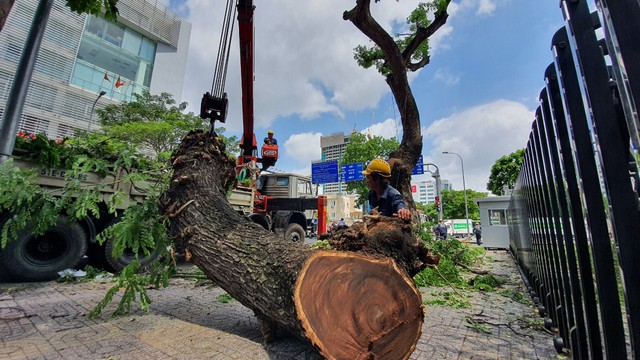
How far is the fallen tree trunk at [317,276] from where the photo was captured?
1750 mm

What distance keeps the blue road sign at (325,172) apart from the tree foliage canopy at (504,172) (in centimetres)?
1818

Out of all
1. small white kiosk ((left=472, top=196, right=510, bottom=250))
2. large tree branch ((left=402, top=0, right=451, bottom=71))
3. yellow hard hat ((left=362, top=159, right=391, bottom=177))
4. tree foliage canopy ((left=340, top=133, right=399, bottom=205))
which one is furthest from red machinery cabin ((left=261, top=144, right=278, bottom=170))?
tree foliage canopy ((left=340, top=133, right=399, bottom=205))

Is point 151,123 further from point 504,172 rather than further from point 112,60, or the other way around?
point 504,172

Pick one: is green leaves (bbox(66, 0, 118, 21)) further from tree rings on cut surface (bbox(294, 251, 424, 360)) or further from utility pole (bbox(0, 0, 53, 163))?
tree rings on cut surface (bbox(294, 251, 424, 360))

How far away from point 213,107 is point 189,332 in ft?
13.2

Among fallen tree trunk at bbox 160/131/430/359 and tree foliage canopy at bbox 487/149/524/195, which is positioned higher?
tree foliage canopy at bbox 487/149/524/195

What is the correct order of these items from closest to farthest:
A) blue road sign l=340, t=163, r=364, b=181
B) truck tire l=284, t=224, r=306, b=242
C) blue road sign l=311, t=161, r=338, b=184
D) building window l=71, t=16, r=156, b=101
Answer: truck tire l=284, t=224, r=306, b=242, blue road sign l=311, t=161, r=338, b=184, blue road sign l=340, t=163, r=364, b=181, building window l=71, t=16, r=156, b=101

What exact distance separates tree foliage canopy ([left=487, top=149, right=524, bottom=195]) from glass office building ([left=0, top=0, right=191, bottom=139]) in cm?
3667

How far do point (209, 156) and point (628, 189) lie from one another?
3.47 meters

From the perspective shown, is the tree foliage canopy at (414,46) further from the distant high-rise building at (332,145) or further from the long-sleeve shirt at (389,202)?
the distant high-rise building at (332,145)

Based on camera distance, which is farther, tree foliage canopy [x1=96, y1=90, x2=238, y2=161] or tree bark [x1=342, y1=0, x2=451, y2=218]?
tree foliage canopy [x1=96, y1=90, x2=238, y2=161]

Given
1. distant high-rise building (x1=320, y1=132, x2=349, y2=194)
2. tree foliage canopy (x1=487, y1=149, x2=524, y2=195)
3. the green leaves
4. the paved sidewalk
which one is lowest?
the paved sidewalk

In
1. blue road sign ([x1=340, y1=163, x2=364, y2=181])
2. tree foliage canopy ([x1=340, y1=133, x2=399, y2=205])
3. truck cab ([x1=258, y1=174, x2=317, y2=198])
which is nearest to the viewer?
truck cab ([x1=258, y1=174, x2=317, y2=198])

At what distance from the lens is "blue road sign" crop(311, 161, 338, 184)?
21.0 m
